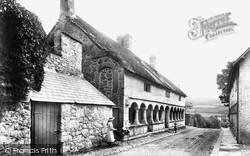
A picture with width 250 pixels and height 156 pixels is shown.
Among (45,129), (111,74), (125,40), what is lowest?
(45,129)

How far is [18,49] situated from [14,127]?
94.8 inches

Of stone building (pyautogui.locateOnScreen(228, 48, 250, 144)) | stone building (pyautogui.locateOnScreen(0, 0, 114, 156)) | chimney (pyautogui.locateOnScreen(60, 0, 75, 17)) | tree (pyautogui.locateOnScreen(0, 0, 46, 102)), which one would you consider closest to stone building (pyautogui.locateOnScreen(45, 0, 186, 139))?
chimney (pyautogui.locateOnScreen(60, 0, 75, 17))

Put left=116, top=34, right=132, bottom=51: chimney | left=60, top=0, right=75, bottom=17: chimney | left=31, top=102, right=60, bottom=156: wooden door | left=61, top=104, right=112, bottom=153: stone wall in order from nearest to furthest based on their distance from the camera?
left=31, top=102, right=60, bottom=156: wooden door < left=61, top=104, right=112, bottom=153: stone wall < left=60, top=0, right=75, bottom=17: chimney < left=116, top=34, right=132, bottom=51: chimney

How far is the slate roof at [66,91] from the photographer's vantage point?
8516mm

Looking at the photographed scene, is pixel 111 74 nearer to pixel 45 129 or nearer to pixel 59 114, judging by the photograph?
pixel 59 114

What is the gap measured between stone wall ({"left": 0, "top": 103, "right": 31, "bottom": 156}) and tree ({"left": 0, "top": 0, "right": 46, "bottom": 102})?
337 millimetres

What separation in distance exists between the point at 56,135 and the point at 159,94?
516 inches

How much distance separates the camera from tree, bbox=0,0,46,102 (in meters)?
6.16

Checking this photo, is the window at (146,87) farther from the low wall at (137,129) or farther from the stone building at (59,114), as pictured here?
the stone building at (59,114)

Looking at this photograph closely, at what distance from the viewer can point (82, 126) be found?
980cm

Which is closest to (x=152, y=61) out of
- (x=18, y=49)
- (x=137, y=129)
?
(x=137, y=129)

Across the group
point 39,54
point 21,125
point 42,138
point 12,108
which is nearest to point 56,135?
point 42,138

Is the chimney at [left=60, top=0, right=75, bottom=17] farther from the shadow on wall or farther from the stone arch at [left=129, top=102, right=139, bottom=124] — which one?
the shadow on wall

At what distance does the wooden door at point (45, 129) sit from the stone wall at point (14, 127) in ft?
3.71
